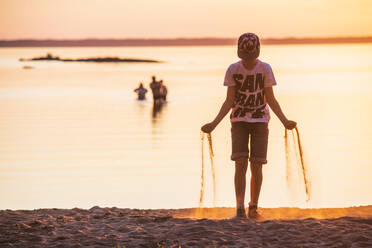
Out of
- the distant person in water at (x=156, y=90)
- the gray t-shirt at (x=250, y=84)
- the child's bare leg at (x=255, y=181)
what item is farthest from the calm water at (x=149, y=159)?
the distant person in water at (x=156, y=90)

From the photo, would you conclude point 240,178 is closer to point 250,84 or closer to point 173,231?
point 250,84

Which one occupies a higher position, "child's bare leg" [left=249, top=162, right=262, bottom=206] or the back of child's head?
the back of child's head

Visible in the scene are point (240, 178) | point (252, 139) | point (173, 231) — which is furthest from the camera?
point (240, 178)

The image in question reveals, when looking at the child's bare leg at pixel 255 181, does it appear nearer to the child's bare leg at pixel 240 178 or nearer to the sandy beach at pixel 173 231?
the child's bare leg at pixel 240 178

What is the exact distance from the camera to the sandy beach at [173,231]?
22.7 feet

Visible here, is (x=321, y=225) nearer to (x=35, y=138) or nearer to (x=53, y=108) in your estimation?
(x=35, y=138)

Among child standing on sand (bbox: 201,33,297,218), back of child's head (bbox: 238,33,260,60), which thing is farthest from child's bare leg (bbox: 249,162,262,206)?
back of child's head (bbox: 238,33,260,60)

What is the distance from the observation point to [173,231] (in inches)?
291

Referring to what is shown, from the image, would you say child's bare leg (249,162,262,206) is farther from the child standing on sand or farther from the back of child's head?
the back of child's head

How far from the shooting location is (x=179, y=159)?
15.8 m

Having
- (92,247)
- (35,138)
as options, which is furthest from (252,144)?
(35,138)

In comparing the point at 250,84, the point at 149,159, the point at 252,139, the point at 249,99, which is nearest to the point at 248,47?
the point at 250,84

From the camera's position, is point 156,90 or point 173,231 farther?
point 156,90

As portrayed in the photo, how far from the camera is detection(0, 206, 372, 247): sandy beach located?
692 centimetres
